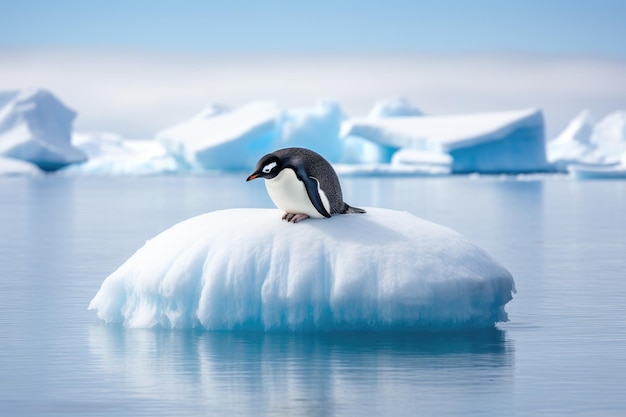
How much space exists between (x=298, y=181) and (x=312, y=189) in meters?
0.13

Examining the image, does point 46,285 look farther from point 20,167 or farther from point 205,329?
point 20,167

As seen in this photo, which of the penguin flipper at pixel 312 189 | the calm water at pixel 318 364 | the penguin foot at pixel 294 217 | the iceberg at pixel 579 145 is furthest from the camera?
the iceberg at pixel 579 145

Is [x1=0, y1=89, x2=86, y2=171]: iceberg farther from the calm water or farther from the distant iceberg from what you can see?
the calm water

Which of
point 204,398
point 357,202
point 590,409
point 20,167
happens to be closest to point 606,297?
point 590,409

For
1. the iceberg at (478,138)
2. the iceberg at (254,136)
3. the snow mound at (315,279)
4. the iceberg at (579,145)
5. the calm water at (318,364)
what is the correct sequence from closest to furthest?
the calm water at (318,364)
the snow mound at (315,279)
the iceberg at (478,138)
the iceberg at (254,136)
the iceberg at (579,145)

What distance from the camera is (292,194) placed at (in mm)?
9258

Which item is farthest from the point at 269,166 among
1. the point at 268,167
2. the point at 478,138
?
the point at 478,138

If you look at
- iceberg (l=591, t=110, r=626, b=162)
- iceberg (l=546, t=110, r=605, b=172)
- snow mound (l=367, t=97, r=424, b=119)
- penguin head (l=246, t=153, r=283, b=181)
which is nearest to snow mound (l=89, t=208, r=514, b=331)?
penguin head (l=246, t=153, r=283, b=181)

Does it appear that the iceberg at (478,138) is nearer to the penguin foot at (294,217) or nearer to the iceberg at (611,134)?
the iceberg at (611,134)

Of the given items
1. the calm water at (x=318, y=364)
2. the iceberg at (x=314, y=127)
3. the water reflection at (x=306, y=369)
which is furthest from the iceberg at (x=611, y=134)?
the water reflection at (x=306, y=369)

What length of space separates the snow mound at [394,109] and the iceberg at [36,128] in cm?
1980

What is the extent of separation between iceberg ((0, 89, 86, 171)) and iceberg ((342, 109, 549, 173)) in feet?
66.9

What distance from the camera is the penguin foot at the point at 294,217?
9250mm

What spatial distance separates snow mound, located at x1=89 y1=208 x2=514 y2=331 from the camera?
8719 mm
